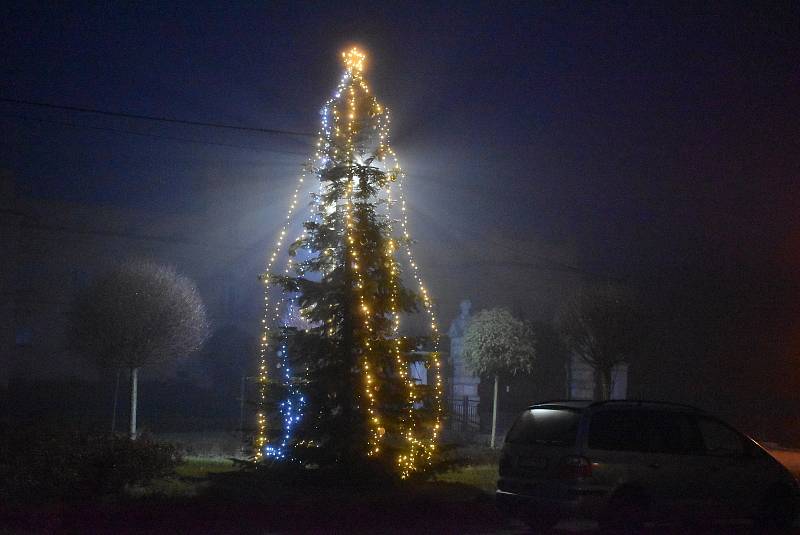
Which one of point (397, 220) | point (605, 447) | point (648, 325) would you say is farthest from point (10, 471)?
point (648, 325)

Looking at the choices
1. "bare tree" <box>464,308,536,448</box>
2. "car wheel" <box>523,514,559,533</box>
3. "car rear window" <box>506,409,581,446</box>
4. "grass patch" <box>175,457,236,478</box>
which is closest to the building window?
"bare tree" <box>464,308,536,448</box>

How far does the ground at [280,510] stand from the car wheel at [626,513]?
1086 millimetres

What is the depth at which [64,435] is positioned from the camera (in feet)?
43.7

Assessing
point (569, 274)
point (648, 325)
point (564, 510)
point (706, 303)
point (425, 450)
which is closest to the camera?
point (564, 510)

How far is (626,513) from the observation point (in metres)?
9.88

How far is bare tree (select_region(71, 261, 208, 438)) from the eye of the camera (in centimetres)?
1742

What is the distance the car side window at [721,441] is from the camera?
35.5 ft

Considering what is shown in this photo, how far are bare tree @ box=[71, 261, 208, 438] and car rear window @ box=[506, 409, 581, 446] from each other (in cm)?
888

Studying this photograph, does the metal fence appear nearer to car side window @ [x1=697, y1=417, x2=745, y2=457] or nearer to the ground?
the ground

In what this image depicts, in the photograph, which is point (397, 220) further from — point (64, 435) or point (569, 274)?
point (569, 274)

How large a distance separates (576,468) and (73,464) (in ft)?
21.9

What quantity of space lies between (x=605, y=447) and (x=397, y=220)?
520cm

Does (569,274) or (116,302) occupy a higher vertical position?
(569,274)

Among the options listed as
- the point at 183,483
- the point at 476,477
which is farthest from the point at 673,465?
the point at 183,483
